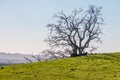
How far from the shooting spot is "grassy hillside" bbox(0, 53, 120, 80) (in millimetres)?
31250

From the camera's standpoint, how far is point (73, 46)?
77.1 meters

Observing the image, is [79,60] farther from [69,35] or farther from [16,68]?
[69,35]

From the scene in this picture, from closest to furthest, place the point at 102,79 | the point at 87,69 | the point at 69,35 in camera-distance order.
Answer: the point at 102,79 → the point at 87,69 → the point at 69,35

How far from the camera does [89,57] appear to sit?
44.3m

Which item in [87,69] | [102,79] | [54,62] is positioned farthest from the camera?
[54,62]

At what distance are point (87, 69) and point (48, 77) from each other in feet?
22.7

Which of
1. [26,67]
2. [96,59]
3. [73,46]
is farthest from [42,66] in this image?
[73,46]

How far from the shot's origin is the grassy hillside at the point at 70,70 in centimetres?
3125

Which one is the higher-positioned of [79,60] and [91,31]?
[91,31]

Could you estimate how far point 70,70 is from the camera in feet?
117

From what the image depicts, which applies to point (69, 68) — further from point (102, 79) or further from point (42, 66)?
point (102, 79)

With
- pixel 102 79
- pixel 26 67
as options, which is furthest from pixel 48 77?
pixel 26 67

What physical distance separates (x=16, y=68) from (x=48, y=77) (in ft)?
24.4

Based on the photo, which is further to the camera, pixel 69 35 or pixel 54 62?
pixel 69 35
